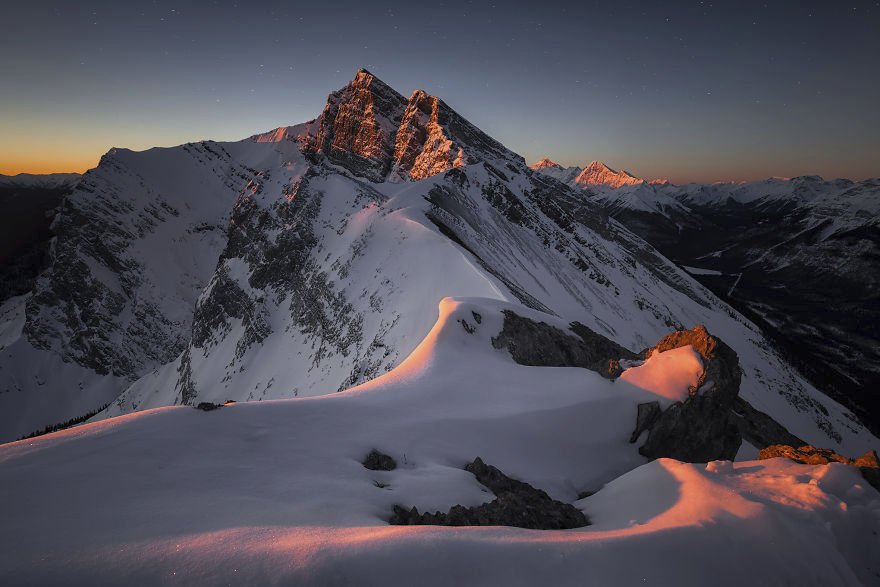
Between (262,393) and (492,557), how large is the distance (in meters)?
54.1

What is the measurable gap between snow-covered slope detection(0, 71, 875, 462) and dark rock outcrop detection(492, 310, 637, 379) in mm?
7402

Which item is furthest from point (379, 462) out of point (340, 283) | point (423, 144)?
point (423, 144)

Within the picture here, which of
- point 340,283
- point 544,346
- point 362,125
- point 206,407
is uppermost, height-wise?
point 362,125

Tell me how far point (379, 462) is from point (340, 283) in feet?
141

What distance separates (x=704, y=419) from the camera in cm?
1529

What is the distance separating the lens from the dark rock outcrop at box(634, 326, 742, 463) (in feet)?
47.7

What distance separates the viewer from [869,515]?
306 inches

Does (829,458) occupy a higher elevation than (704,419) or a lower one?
higher

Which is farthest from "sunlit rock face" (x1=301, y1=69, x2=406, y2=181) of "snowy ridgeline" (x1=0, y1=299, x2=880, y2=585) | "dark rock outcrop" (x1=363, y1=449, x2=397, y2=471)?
"dark rock outcrop" (x1=363, y1=449, x2=397, y2=471)

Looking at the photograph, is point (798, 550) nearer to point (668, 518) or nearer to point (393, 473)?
point (668, 518)

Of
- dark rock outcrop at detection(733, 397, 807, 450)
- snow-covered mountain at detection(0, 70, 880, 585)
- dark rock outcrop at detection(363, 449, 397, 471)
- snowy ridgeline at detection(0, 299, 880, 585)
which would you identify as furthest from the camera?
dark rock outcrop at detection(733, 397, 807, 450)

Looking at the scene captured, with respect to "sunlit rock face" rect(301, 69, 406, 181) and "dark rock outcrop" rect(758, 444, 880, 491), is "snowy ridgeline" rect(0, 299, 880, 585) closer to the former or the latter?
"dark rock outcrop" rect(758, 444, 880, 491)

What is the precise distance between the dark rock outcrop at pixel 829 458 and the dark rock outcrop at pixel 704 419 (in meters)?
2.90

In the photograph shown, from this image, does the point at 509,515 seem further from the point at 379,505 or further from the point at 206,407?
the point at 206,407
